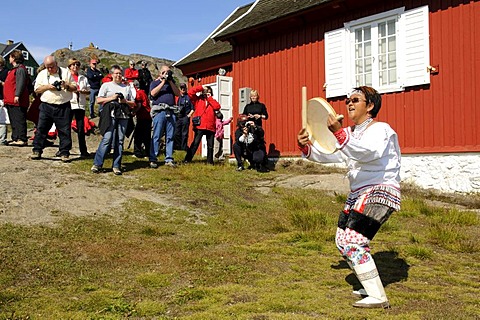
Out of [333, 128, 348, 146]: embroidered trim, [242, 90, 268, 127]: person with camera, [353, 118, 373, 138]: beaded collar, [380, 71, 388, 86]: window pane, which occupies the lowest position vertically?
[333, 128, 348, 146]: embroidered trim

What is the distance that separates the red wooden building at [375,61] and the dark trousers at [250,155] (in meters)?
1.45

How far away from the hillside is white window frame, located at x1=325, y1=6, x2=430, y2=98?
1118 inches

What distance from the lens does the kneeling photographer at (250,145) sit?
12.1 m

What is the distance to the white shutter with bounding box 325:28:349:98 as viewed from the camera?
39.8 feet

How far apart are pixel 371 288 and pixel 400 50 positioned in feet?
25.7

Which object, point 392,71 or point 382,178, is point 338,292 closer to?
point 382,178

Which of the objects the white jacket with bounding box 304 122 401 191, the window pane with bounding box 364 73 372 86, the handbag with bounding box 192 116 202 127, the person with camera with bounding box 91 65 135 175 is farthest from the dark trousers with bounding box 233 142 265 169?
the white jacket with bounding box 304 122 401 191

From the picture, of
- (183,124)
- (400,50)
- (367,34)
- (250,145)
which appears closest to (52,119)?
(250,145)

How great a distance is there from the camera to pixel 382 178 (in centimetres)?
423

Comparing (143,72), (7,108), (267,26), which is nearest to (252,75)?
(267,26)

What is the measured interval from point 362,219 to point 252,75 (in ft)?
36.7

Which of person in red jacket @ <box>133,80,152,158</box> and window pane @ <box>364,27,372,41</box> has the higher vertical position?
window pane @ <box>364,27,372,41</box>

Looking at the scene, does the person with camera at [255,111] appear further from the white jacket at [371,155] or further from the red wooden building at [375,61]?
the white jacket at [371,155]

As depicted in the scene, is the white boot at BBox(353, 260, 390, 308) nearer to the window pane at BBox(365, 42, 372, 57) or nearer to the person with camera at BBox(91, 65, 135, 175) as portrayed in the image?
the person with camera at BBox(91, 65, 135, 175)
